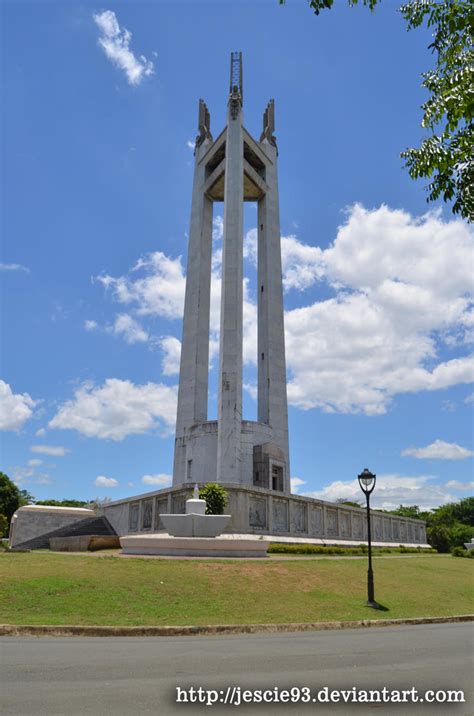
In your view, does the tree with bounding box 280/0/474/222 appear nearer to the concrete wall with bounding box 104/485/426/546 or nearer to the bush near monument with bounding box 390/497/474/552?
the concrete wall with bounding box 104/485/426/546

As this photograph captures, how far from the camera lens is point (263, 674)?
23.6 ft

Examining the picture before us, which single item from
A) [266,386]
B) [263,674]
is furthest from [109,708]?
[266,386]

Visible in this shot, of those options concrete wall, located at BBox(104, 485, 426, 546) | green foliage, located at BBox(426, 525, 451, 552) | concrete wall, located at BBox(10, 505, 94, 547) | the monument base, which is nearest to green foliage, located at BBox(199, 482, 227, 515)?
concrete wall, located at BBox(104, 485, 426, 546)

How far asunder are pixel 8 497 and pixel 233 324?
3882 cm

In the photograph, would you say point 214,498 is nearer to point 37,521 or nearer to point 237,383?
point 237,383

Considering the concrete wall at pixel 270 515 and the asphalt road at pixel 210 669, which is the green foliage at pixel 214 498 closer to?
the concrete wall at pixel 270 515

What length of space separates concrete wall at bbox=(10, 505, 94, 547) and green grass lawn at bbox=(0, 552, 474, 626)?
25560 mm

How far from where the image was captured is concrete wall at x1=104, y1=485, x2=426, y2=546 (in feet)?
101

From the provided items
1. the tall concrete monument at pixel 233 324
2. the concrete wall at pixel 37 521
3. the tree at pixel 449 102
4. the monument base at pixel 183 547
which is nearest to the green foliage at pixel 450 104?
the tree at pixel 449 102

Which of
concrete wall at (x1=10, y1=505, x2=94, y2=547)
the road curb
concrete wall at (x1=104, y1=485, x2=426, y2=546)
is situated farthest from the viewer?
concrete wall at (x1=10, y1=505, x2=94, y2=547)

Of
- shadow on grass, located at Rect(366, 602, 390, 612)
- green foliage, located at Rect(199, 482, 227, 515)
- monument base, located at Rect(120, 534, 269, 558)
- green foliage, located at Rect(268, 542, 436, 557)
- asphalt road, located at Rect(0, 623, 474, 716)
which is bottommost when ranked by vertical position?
shadow on grass, located at Rect(366, 602, 390, 612)

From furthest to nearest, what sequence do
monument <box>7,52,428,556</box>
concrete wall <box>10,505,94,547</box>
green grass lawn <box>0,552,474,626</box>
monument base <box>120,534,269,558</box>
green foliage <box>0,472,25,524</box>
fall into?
1. green foliage <box>0,472,25,524</box>
2. concrete wall <box>10,505,94,547</box>
3. monument <box>7,52,428,556</box>
4. monument base <box>120,534,269,558</box>
5. green grass lawn <box>0,552,474,626</box>

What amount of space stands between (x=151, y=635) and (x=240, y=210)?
4197 centimetres

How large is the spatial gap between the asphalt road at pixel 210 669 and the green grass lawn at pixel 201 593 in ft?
6.10
